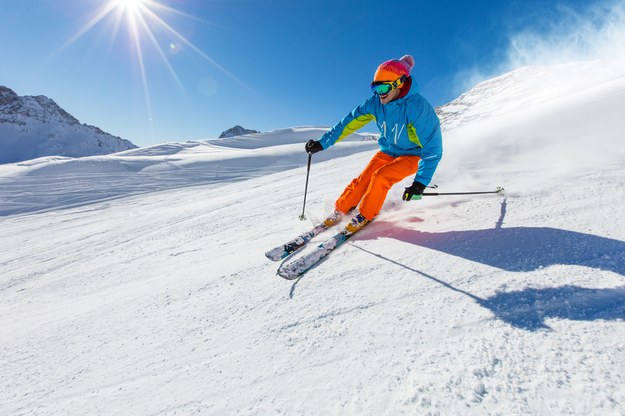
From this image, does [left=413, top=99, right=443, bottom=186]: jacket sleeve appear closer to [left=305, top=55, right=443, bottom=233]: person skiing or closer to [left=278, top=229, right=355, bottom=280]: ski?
[left=305, top=55, right=443, bottom=233]: person skiing

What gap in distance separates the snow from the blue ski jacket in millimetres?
580

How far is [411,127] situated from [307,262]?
6.50ft

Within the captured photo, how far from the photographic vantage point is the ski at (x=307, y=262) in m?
2.36

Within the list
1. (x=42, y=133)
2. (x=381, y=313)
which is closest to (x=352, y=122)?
(x=381, y=313)

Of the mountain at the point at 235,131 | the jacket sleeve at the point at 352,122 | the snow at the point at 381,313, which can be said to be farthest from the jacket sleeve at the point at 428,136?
the mountain at the point at 235,131

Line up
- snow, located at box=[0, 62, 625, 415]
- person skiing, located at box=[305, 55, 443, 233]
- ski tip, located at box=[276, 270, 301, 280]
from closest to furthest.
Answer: snow, located at box=[0, 62, 625, 415] → ski tip, located at box=[276, 270, 301, 280] → person skiing, located at box=[305, 55, 443, 233]

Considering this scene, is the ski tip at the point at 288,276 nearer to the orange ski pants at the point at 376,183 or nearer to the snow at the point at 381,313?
the snow at the point at 381,313

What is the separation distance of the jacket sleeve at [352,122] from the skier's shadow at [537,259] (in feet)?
5.85

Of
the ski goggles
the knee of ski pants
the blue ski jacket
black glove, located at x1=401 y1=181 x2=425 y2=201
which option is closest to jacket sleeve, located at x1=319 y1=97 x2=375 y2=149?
the blue ski jacket

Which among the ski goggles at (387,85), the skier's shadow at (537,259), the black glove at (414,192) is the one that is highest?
the ski goggles at (387,85)

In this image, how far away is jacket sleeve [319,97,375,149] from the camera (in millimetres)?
3750

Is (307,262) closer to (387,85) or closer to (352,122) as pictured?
(387,85)

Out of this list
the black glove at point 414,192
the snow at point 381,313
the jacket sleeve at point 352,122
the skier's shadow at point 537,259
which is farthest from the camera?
the jacket sleeve at point 352,122

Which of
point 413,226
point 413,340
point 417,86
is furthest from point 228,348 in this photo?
point 417,86
